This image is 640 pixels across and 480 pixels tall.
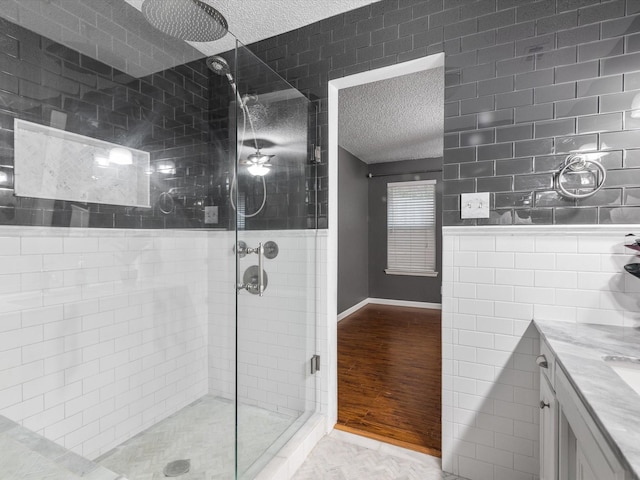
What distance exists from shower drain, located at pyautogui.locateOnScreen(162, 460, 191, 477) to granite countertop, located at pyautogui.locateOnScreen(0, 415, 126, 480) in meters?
0.55

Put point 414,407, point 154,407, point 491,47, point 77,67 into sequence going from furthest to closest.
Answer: point 414,407
point 154,407
point 491,47
point 77,67

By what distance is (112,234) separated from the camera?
1643mm

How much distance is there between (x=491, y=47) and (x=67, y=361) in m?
2.63

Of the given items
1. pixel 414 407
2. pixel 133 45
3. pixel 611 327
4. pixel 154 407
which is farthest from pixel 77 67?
pixel 414 407

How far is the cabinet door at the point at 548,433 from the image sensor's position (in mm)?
1118

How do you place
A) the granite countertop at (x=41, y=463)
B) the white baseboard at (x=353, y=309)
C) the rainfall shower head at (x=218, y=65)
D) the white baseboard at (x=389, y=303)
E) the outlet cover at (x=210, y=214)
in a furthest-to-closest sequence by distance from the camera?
the white baseboard at (x=389, y=303) < the white baseboard at (x=353, y=309) < the outlet cover at (x=210, y=214) < the rainfall shower head at (x=218, y=65) < the granite countertop at (x=41, y=463)

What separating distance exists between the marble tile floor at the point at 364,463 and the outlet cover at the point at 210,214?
1.55 metres

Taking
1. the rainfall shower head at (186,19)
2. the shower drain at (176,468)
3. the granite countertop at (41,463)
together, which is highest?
the rainfall shower head at (186,19)

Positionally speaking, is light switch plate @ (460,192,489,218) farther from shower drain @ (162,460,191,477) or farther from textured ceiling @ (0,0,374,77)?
shower drain @ (162,460,191,477)

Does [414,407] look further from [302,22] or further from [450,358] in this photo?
[302,22]

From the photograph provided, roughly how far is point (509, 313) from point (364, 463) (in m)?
1.16

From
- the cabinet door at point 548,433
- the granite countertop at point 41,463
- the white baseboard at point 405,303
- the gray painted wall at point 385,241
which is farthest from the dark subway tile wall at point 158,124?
the white baseboard at point 405,303

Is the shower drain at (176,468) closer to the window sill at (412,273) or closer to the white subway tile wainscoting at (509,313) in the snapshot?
the white subway tile wainscoting at (509,313)

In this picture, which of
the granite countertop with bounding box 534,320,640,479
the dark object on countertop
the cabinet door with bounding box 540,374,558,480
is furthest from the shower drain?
the dark object on countertop
